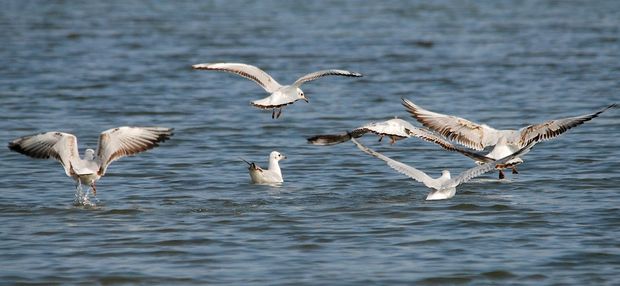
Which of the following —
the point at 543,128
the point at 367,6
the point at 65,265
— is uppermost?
the point at 367,6

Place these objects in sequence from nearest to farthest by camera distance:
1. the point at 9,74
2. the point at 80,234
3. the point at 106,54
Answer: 1. the point at 80,234
2. the point at 9,74
3. the point at 106,54

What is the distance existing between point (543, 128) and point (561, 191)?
0.99 meters

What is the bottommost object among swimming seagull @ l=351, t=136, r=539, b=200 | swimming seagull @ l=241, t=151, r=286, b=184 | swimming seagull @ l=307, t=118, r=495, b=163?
swimming seagull @ l=241, t=151, r=286, b=184

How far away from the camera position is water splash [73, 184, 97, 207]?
14.0 m

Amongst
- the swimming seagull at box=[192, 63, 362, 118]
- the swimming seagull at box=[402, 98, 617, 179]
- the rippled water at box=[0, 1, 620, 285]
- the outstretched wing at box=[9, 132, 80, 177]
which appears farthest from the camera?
the swimming seagull at box=[192, 63, 362, 118]

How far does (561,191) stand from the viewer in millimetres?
14727

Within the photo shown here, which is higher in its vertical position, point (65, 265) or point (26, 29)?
point (26, 29)

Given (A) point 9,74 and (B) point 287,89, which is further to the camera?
(A) point 9,74

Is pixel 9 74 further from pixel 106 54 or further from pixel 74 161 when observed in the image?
pixel 74 161

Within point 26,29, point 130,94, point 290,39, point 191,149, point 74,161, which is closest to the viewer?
point 74,161

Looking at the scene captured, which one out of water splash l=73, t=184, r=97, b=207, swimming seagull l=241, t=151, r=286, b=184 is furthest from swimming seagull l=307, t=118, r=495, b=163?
water splash l=73, t=184, r=97, b=207

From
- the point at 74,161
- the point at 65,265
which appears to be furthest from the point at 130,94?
the point at 65,265

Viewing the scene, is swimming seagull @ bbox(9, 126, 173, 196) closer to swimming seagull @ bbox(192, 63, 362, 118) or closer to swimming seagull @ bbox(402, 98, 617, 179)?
swimming seagull @ bbox(192, 63, 362, 118)

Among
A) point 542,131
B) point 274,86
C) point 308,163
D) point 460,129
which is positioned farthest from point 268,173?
point 542,131
